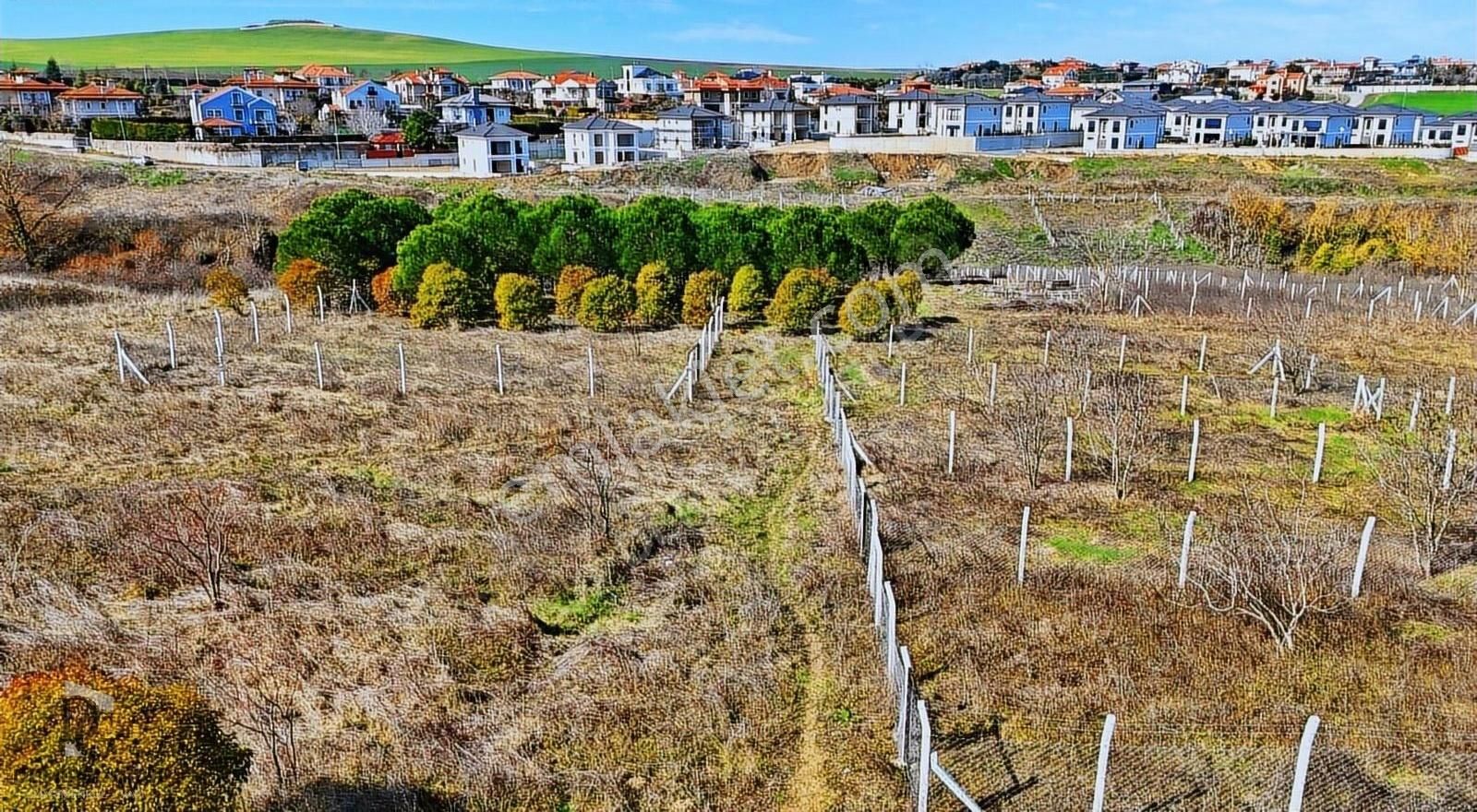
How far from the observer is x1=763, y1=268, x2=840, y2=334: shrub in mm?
21438

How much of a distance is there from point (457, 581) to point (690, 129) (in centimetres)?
5936

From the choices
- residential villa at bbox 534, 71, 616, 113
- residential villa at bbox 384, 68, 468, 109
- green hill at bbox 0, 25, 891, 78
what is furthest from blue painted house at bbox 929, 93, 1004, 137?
green hill at bbox 0, 25, 891, 78

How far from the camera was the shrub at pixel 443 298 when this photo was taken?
21406 millimetres

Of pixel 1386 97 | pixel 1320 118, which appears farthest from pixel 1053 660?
pixel 1386 97

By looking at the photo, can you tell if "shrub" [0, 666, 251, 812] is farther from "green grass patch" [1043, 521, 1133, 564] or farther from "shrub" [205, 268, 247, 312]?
"shrub" [205, 268, 247, 312]

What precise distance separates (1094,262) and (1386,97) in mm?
82137

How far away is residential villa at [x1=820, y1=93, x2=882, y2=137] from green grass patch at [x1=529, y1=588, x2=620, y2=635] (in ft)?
210

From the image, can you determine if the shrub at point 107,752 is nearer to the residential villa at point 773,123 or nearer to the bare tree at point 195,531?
the bare tree at point 195,531

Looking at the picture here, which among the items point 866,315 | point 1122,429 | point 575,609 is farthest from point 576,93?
point 575,609

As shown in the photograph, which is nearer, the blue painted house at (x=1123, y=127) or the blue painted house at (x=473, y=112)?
the blue painted house at (x=1123, y=127)

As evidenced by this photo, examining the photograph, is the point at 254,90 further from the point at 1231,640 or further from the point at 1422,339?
the point at 1231,640

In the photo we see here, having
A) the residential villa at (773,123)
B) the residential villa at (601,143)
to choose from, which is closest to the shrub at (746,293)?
the residential villa at (601,143)

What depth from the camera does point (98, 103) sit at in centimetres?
7331

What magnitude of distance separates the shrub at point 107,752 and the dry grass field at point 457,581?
131 centimetres
